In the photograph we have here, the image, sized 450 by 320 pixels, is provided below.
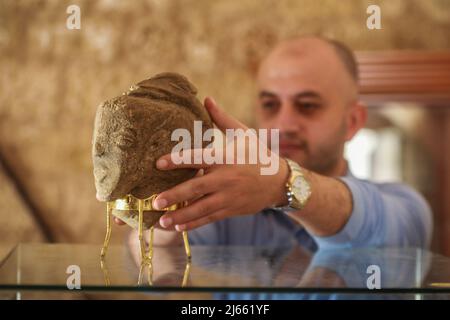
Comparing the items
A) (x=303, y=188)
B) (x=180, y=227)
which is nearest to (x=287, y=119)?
(x=303, y=188)

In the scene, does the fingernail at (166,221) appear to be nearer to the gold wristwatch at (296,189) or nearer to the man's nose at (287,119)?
the gold wristwatch at (296,189)

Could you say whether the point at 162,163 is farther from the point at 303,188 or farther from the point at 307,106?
the point at 307,106

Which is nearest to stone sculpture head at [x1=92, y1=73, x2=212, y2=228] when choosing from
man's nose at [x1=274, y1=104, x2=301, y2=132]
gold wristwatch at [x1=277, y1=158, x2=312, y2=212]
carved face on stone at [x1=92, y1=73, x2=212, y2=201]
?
carved face on stone at [x1=92, y1=73, x2=212, y2=201]

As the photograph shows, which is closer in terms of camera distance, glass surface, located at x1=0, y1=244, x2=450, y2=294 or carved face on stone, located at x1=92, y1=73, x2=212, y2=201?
glass surface, located at x1=0, y1=244, x2=450, y2=294

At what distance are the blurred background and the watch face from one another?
1170mm

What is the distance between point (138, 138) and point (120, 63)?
4.41ft

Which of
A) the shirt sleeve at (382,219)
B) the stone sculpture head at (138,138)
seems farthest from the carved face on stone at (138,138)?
the shirt sleeve at (382,219)

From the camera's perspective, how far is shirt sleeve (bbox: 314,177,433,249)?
0.96 m

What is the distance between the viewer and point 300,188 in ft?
2.54

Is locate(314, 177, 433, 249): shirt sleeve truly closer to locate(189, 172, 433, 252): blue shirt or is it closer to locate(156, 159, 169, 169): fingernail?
locate(189, 172, 433, 252): blue shirt

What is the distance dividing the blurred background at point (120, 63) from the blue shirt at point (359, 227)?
65 cm

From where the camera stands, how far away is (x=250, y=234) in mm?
1361
